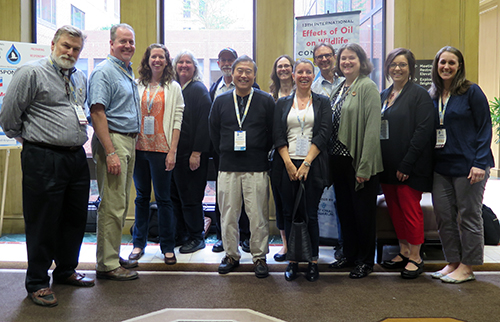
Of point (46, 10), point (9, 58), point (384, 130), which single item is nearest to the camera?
point (384, 130)

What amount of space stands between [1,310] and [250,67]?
231cm

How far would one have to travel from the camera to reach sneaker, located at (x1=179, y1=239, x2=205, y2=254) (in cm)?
347

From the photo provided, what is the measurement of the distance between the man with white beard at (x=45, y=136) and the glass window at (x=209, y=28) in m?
2.04

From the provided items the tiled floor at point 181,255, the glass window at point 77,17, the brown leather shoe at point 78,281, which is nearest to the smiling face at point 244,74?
the tiled floor at point 181,255

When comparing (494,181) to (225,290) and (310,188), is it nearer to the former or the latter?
(310,188)

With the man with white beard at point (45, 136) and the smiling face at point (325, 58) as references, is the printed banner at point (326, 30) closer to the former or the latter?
the smiling face at point (325, 58)

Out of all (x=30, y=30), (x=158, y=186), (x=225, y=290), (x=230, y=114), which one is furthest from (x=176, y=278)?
(x=30, y=30)

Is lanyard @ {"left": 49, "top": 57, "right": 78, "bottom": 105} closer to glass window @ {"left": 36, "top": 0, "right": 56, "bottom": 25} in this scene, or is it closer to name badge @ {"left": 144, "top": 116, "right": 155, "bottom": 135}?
name badge @ {"left": 144, "top": 116, "right": 155, "bottom": 135}

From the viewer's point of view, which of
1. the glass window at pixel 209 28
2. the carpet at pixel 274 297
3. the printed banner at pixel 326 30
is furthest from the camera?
the glass window at pixel 209 28

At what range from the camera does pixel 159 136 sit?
3.12 meters

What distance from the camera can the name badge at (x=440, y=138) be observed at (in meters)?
2.80

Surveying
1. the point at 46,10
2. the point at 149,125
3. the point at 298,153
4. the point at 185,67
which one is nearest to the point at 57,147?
the point at 149,125

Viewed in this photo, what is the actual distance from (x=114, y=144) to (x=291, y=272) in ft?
5.33

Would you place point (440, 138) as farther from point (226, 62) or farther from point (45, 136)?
point (45, 136)
